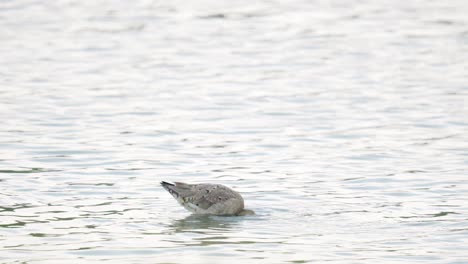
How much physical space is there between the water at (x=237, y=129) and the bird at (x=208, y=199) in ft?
0.47

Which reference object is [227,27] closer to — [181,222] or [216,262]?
[181,222]

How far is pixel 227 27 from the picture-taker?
24.9 m

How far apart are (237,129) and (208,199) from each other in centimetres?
446

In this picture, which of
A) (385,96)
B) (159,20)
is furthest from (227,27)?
(385,96)

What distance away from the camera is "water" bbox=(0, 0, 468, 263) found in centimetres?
1112

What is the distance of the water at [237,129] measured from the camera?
438 inches

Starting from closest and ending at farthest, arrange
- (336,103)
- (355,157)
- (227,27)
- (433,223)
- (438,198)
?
1. (433,223)
2. (438,198)
3. (355,157)
4. (336,103)
5. (227,27)

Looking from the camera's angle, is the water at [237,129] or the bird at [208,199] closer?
the water at [237,129]

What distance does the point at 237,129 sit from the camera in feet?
54.9

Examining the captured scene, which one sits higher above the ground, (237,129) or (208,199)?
(208,199)

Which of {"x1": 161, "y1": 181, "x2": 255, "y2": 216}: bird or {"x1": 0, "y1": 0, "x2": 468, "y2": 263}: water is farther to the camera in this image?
{"x1": 161, "y1": 181, "x2": 255, "y2": 216}: bird

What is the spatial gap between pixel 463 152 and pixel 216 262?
19.2 feet

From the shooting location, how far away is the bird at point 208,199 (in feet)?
40.0

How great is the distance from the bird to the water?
0.14m
